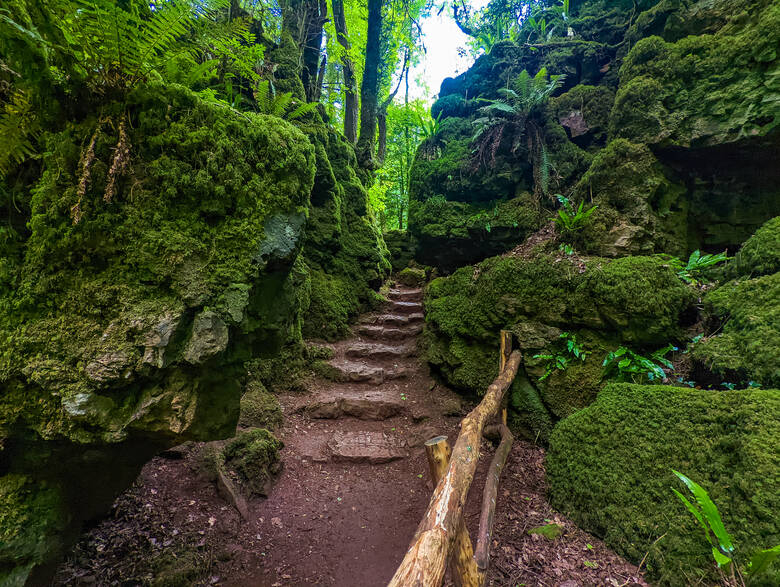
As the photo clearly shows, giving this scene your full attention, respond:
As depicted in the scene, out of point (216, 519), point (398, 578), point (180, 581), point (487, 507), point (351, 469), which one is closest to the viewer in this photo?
point (398, 578)

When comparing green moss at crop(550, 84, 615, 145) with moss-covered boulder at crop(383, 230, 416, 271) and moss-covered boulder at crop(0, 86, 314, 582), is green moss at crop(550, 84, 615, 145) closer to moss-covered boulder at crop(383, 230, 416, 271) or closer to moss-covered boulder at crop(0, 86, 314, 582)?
moss-covered boulder at crop(0, 86, 314, 582)

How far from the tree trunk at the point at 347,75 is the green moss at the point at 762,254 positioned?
994 cm

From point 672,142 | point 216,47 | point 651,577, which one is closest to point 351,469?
point 651,577

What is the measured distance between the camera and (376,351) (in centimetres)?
635

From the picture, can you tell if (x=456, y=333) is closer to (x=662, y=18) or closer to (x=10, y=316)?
(x=10, y=316)

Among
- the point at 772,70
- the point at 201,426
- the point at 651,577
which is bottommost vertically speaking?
the point at 651,577

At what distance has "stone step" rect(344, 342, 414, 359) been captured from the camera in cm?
626

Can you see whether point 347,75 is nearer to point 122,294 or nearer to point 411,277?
point 411,277

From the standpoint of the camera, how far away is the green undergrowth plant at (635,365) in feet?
11.2

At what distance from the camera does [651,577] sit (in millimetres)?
2234

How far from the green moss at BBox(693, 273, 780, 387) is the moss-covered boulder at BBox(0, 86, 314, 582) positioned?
13.9ft

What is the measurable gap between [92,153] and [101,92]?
429 millimetres

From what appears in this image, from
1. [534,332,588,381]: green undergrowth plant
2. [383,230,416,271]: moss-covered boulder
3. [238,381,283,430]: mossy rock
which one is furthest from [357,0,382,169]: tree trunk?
[534,332,588,381]: green undergrowth plant

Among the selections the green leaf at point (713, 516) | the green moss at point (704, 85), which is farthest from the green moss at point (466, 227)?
the green leaf at point (713, 516)
